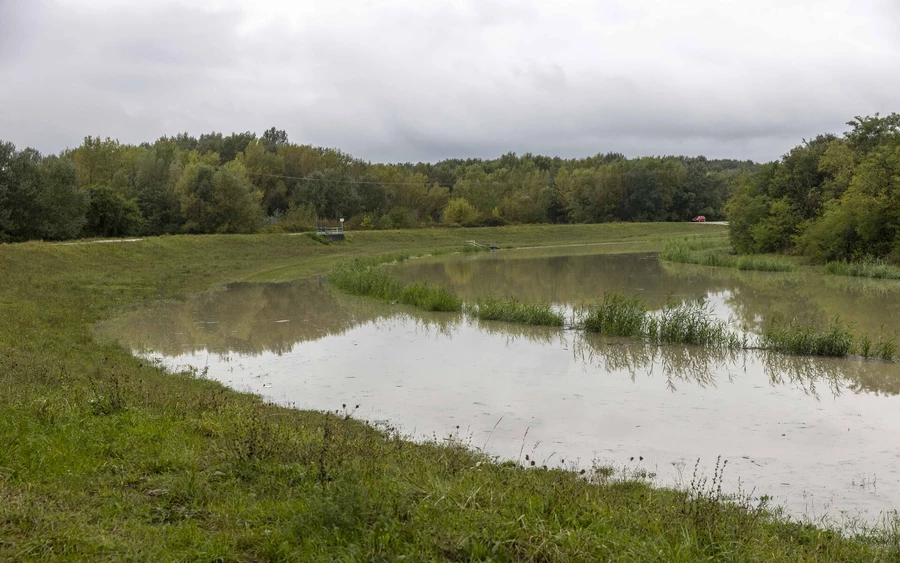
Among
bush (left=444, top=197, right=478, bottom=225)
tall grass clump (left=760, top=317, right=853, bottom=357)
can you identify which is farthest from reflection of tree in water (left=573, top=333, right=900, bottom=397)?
bush (left=444, top=197, right=478, bottom=225)

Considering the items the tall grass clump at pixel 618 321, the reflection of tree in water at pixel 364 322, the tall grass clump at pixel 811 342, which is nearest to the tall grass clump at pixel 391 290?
the reflection of tree in water at pixel 364 322

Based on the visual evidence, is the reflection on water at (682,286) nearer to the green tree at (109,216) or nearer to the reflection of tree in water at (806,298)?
the reflection of tree in water at (806,298)

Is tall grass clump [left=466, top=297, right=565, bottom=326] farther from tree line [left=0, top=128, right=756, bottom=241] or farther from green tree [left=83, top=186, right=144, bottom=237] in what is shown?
green tree [left=83, top=186, right=144, bottom=237]

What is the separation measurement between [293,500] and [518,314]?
1645 centimetres

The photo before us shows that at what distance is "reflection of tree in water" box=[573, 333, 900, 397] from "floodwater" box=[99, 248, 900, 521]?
0.15ft

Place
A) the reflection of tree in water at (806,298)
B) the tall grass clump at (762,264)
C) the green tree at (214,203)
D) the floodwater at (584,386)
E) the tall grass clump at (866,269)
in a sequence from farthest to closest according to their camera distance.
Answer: the green tree at (214,203), the tall grass clump at (762,264), the tall grass clump at (866,269), the reflection of tree in water at (806,298), the floodwater at (584,386)

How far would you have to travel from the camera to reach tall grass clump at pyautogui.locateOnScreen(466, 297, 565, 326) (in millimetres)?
21656

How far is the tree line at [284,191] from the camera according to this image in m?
50.0

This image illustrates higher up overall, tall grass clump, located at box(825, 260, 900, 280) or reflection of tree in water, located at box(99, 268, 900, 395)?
tall grass clump, located at box(825, 260, 900, 280)

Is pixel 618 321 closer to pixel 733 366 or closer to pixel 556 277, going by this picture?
pixel 733 366

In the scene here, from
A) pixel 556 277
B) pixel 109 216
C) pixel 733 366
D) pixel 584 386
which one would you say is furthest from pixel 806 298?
pixel 109 216

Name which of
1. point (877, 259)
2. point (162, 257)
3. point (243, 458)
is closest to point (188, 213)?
point (162, 257)

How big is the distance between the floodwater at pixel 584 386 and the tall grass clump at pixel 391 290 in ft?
2.96

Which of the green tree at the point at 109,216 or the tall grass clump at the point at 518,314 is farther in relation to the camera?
the green tree at the point at 109,216
